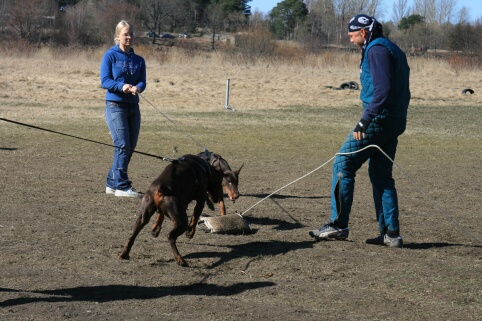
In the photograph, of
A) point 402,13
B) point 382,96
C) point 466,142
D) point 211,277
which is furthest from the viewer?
point 402,13

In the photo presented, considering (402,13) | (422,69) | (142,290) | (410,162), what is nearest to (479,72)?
(422,69)

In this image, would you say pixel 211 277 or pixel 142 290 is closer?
pixel 142 290

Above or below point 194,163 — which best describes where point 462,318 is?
below

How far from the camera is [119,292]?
20.1ft

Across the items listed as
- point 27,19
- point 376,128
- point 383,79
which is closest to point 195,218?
point 376,128

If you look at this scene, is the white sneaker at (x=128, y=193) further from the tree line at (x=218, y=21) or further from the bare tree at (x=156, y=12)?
the bare tree at (x=156, y=12)

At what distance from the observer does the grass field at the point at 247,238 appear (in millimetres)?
5918

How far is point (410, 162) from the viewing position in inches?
590

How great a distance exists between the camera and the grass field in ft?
19.4

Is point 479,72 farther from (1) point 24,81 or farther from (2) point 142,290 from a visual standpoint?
(2) point 142,290

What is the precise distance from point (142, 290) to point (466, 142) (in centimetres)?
1376

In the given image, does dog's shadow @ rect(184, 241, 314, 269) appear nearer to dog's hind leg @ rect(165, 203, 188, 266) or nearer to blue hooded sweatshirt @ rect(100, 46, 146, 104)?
dog's hind leg @ rect(165, 203, 188, 266)

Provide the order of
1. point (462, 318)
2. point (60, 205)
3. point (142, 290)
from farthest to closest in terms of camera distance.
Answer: point (60, 205)
point (142, 290)
point (462, 318)

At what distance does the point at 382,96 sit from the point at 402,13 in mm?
102870
